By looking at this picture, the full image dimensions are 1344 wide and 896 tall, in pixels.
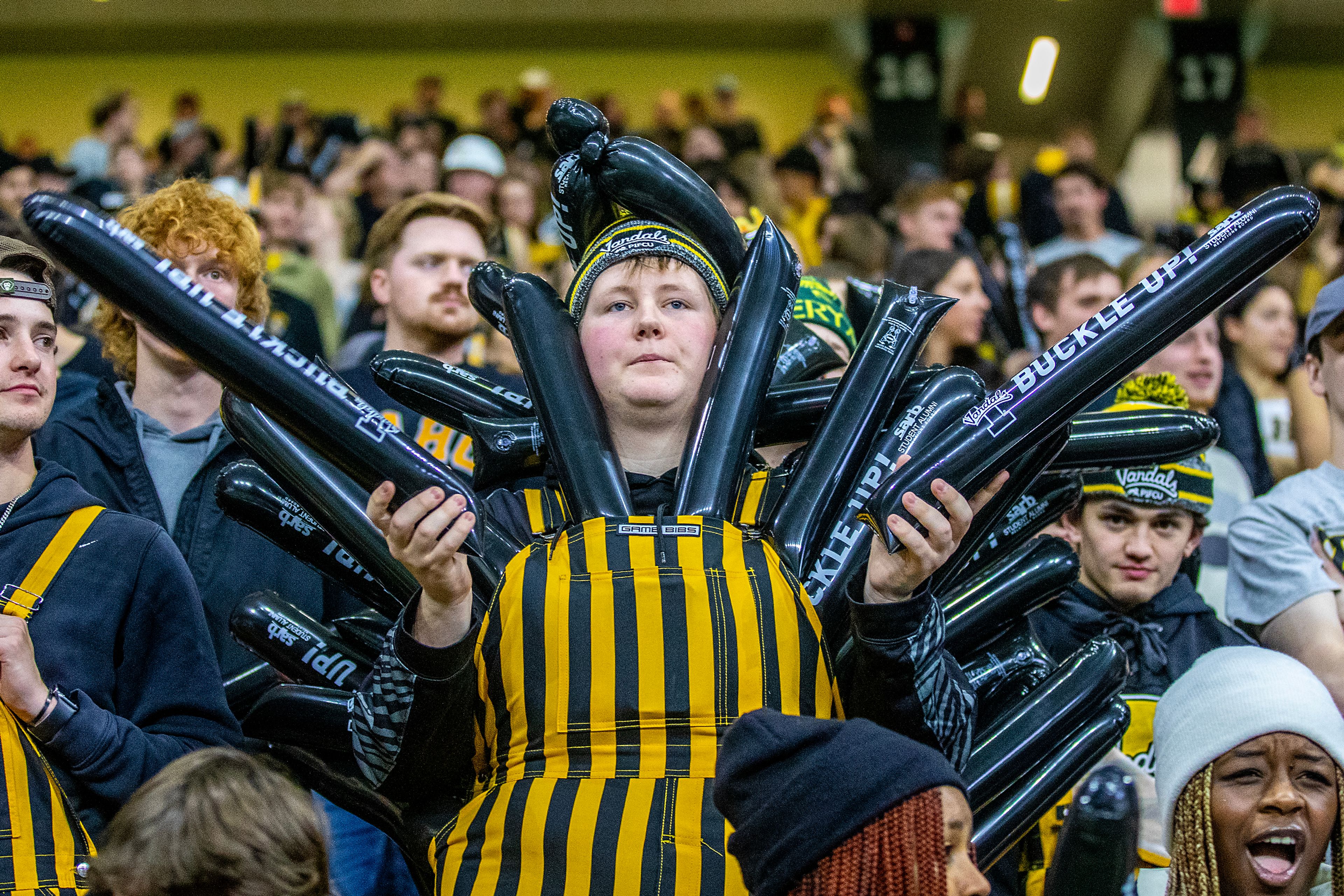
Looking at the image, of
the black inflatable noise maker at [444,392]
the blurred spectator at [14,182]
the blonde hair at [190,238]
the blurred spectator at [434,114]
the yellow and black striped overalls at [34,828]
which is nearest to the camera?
the yellow and black striped overalls at [34,828]

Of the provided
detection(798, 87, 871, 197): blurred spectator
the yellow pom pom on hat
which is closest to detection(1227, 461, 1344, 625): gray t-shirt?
the yellow pom pom on hat

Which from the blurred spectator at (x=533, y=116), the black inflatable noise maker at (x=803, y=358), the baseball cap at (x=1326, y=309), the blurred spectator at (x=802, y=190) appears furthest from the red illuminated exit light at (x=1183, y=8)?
the black inflatable noise maker at (x=803, y=358)

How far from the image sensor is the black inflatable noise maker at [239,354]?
2164 millimetres

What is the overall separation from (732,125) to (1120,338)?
367 inches

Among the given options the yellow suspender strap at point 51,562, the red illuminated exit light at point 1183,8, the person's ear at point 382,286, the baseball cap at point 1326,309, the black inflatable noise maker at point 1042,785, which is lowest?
the black inflatable noise maker at point 1042,785

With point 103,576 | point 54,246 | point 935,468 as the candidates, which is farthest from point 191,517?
point 935,468

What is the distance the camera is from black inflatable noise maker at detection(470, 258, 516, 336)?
2998mm

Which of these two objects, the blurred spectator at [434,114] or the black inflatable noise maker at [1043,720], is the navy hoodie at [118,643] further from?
the blurred spectator at [434,114]

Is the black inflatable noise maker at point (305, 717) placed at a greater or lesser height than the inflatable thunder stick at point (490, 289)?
lesser

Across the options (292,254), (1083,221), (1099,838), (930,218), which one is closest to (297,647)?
(1099,838)

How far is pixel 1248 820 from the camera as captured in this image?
2.72 meters

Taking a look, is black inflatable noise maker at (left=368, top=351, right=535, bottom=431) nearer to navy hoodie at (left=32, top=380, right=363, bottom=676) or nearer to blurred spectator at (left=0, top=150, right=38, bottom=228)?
navy hoodie at (left=32, top=380, right=363, bottom=676)

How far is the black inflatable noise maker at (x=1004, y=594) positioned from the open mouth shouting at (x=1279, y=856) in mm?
563

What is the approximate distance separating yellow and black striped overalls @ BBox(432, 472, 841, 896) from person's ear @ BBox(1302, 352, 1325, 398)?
169 cm
